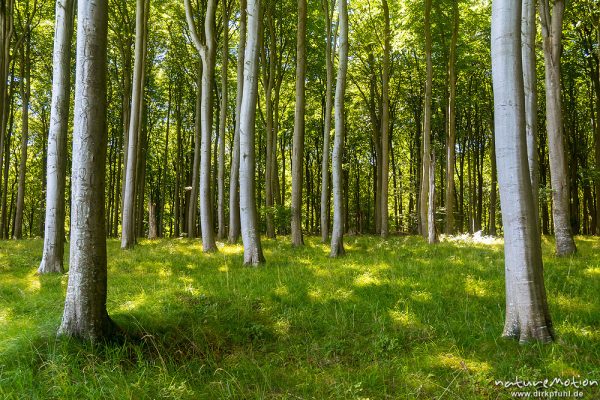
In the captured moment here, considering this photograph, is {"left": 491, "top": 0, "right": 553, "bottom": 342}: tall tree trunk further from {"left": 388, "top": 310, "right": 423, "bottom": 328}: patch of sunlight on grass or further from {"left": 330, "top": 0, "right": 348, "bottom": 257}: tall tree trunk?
{"left": 330, "top": 0, "right": 348, "bottom": 257}: tall tree trunk

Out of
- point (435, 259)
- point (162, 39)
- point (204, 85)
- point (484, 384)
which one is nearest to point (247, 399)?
point (484, 384)

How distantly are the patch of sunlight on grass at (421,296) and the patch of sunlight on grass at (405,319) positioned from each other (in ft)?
1.71

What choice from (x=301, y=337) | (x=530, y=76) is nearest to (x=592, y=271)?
(x=530, y=76)

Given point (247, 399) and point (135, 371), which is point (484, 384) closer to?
point (247, 399)

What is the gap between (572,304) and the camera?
20.0 feet

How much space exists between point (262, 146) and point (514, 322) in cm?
2649

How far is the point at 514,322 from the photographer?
4.80m

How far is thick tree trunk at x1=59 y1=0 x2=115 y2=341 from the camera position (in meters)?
4.54

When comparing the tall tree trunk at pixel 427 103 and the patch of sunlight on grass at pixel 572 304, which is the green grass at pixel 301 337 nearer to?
the patch of sunlight on grass at pixel 572 304

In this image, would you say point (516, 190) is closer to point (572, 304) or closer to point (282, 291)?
point (572, 304)

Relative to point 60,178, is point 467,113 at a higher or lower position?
higher

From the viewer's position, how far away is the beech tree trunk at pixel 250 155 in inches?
377

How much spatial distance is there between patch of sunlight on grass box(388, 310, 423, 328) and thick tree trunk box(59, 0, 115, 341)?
3.54m

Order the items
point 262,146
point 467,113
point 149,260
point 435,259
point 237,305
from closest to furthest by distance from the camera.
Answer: point 237,305 → point 435,259 → point 149,260 → point 467,113 → point 262,146
